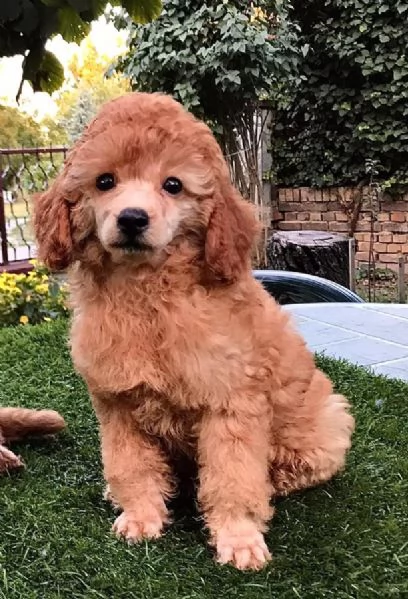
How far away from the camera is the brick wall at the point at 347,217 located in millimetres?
10008

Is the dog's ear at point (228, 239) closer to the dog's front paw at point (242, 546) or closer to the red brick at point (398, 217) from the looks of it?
the dog's front paw at point (242, 546)

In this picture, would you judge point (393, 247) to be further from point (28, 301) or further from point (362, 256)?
point (28, 301)

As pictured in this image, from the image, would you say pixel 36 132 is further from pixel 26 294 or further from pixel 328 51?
pixel 26 294

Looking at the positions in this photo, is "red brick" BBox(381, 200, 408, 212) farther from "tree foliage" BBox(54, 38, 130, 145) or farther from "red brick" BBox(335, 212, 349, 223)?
"tree foliage" BBox(54, 38, 130, 145)

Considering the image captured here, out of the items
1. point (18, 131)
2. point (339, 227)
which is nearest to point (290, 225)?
point (339, 227)

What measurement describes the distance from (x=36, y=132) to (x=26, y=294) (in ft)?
29.7

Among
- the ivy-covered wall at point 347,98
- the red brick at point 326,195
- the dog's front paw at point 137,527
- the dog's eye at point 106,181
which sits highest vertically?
the ivy-covered wall at point 347,98

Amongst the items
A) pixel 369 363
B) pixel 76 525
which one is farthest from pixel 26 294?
pixel 76 525

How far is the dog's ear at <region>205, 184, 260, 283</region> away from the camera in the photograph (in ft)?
7.72

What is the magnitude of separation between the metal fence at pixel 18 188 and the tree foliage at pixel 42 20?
7.34 m

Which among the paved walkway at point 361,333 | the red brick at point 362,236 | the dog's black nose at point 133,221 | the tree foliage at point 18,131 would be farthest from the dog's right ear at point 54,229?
the tree foliage at point 18,131

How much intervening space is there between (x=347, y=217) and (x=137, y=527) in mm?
8322


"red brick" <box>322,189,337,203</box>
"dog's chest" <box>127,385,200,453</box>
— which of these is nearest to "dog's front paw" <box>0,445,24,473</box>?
"dog's chest" <box>127,385,200,453</box>

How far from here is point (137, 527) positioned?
2547 millimetres
